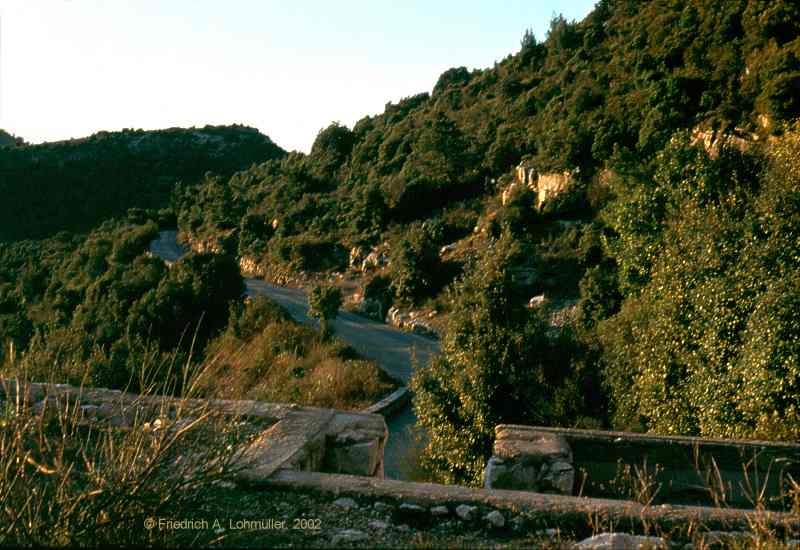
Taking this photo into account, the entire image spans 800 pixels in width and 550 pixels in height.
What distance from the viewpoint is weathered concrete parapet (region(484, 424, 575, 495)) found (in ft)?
16.9

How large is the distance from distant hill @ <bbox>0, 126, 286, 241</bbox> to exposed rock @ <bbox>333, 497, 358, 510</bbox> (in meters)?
45.6

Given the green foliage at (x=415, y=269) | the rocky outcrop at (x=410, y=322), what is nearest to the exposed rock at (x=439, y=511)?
the rocky outcrop at (x=410, y=322)

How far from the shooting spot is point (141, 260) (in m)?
25.6

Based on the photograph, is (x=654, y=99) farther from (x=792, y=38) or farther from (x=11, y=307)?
(x=11, y=307)

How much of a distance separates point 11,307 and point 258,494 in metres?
27.1

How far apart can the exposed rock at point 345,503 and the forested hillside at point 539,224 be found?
14.5 ft

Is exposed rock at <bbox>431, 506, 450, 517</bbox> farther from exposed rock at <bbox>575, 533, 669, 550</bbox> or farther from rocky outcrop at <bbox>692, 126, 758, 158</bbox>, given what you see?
rocky outcrop at <bbox>692, 126, 758, 158</bbox>

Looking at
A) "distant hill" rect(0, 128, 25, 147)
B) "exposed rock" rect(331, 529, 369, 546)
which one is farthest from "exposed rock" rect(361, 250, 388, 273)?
"distant hill" rect(0, 128, 25, 147)

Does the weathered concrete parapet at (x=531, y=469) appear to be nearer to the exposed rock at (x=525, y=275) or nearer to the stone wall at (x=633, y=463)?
the stone wall at (x=633, y=463)

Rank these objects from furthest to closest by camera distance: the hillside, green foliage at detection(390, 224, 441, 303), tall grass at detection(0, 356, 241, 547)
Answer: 1. green foliage at detection(390, 224, 441, 303)
2. the hillside
3. tall grass at detection(0, 356, 241, 547)

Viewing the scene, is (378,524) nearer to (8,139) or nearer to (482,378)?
(482,378)

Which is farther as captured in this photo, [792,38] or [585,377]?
[792,38]

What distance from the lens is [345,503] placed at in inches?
167

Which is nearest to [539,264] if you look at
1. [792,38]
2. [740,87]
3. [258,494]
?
[740,87]
